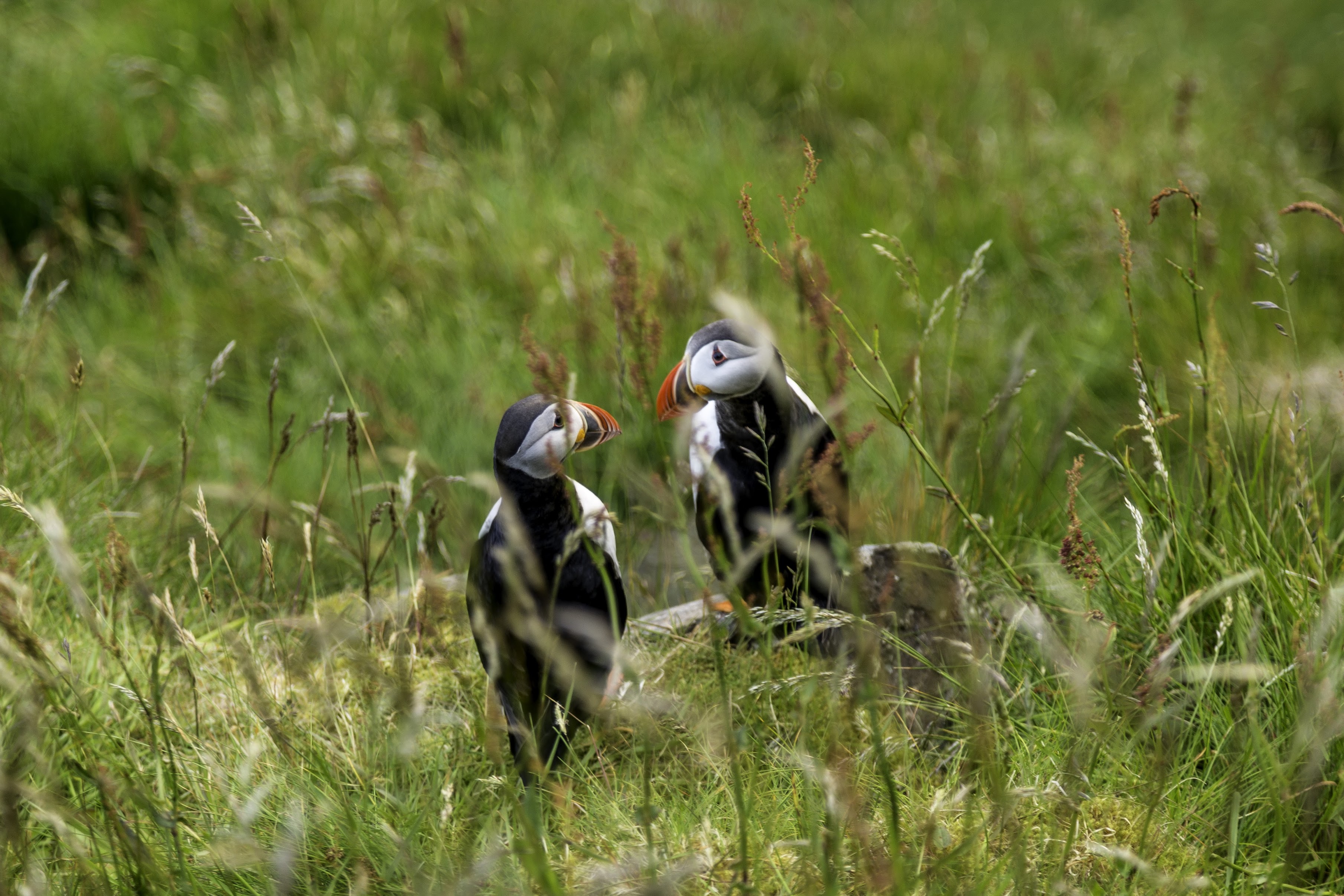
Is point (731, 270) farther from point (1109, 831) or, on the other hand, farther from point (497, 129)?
point (1109, 831)

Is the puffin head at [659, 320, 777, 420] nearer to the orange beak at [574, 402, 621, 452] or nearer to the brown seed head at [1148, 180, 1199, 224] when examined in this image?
the orange beak at [574, 402, 621, 452]

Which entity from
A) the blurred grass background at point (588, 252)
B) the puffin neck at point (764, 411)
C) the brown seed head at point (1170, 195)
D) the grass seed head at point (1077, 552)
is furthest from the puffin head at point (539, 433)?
the brown seed head at point (1170, 195)

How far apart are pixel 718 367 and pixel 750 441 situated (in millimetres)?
265

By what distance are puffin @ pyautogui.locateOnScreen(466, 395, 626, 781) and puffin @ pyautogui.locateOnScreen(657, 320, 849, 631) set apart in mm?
269

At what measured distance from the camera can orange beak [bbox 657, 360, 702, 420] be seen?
94.3 inches

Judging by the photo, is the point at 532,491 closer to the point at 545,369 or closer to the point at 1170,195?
the point at 545,369

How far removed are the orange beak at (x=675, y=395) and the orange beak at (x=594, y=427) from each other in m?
0.34

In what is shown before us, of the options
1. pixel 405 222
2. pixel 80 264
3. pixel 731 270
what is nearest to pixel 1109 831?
pixel 731 270

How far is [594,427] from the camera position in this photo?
202 cm

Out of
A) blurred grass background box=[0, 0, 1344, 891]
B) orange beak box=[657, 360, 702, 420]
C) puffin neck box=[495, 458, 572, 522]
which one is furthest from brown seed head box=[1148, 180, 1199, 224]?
puffin neck box=[495, 458, 572, 522]

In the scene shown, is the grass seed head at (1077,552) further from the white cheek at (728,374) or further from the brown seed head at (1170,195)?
the white cheek at (728,374)

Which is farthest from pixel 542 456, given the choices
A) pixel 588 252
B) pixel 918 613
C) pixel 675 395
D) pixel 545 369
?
pixel 588 252

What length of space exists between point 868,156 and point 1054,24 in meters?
3.07

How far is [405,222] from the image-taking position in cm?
416
